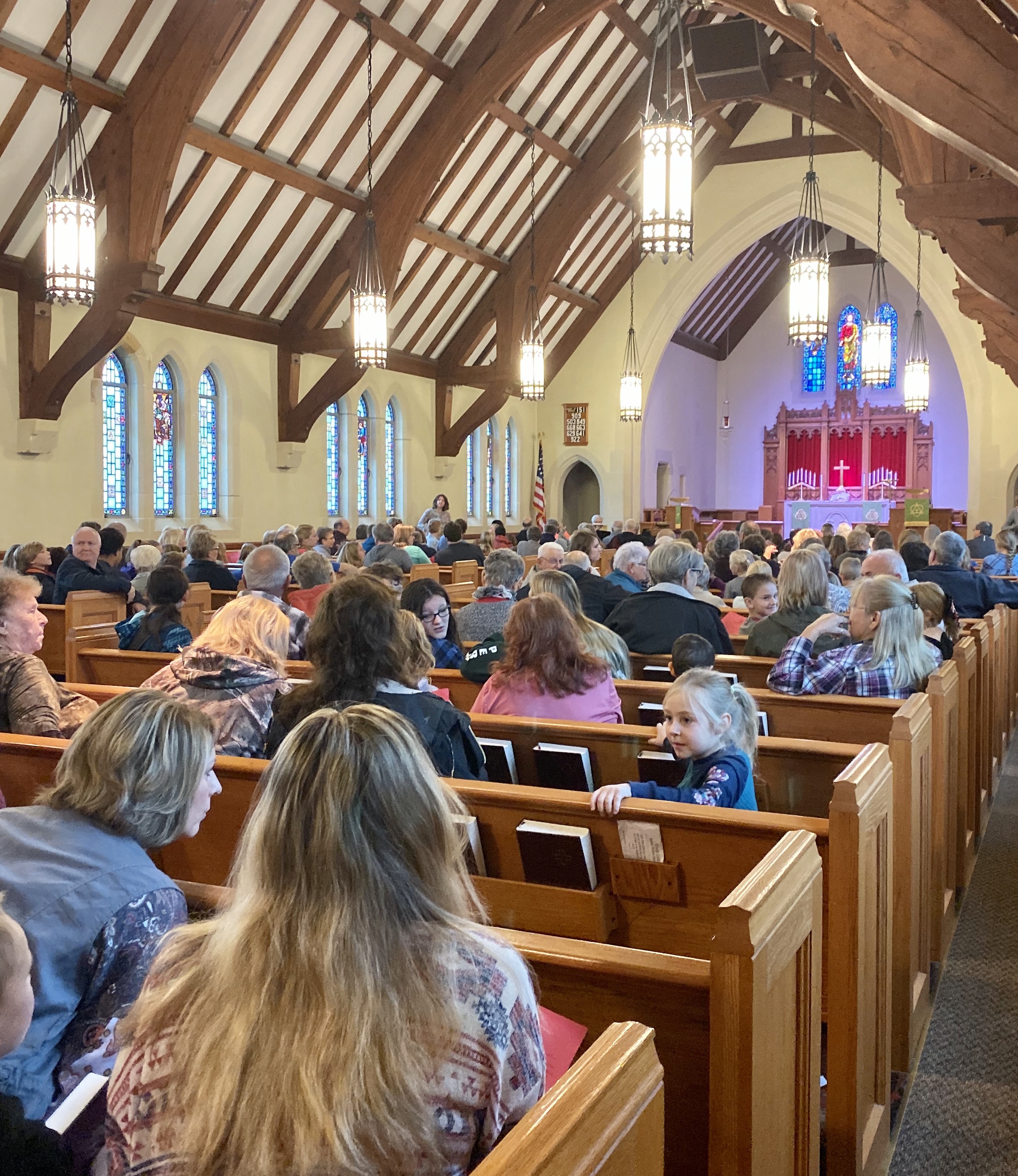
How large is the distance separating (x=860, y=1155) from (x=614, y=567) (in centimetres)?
421

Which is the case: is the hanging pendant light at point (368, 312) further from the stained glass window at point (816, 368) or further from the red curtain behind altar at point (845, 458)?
the stained glass window at point (816, 368)

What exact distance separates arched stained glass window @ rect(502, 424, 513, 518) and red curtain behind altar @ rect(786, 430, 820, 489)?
5466 millimetres

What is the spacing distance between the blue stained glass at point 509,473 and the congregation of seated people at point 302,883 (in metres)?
14.3

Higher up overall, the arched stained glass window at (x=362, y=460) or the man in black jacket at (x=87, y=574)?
the arched stained glass window at (x=362, y=460)

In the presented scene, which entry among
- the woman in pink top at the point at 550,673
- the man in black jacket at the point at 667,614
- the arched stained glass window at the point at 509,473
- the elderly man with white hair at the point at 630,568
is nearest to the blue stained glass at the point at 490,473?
the arched stained glass window at the point at 509,473

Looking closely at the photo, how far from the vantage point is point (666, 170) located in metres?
4.45

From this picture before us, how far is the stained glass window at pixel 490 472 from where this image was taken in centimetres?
1719

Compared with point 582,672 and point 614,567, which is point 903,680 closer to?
point 582,672

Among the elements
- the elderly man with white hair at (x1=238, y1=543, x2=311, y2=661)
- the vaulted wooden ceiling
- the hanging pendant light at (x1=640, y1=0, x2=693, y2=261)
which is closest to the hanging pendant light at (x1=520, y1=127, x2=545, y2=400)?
the vaulted wooden ceiling

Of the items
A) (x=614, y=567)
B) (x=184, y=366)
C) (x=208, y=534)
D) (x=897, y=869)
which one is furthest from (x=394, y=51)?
(x=897, y=869)

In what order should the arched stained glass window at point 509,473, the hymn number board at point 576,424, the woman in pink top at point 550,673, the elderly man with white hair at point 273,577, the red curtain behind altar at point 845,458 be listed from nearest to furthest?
the woman in pink top at point 550,673
the elderly man with white hair at point 273,577
the hymn number board at point 576,424
the arched stained glass window at point 509,473
the red curtain behind altar at point 845,458

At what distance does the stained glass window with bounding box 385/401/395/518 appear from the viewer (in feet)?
49.1

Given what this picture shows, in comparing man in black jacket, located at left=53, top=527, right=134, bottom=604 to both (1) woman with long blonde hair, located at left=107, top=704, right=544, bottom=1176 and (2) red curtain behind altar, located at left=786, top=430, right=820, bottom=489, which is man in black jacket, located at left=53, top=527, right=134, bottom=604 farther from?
(2) red curtain behind altar, located at left=786, top=430, right=820, bottom=489

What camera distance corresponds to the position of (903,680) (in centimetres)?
357
